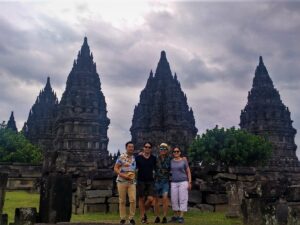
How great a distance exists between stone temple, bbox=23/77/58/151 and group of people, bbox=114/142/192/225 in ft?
217

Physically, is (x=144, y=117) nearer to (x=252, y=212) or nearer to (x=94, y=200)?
(x=94, y=200)

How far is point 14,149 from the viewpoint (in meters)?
51.3

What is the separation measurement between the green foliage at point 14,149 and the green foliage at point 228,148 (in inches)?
767

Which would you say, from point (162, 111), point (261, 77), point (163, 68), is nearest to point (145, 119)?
point (162, 111)

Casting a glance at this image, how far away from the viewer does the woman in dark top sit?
10.0 meters

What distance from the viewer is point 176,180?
10133 millimetres

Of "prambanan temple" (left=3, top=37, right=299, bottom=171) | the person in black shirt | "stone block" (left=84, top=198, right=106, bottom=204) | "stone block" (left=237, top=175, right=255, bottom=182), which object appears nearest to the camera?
the person in black shirt

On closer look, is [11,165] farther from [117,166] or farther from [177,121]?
[177,121]

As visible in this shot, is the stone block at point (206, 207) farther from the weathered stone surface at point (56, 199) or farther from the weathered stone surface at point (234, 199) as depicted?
the weathered stone surface at point (56, 199)

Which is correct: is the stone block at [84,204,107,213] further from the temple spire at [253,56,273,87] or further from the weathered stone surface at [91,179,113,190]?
the temple spire at [253,56,273,87]

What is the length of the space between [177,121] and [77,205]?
197 ft

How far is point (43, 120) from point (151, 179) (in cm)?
7280

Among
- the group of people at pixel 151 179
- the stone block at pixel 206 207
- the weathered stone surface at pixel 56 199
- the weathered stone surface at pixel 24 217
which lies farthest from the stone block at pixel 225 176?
the weathered stone surface at pixel 24 217

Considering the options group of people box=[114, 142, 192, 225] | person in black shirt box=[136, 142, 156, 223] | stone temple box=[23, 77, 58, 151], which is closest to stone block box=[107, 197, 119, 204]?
group of people box=[114, 142, 192, 225]
